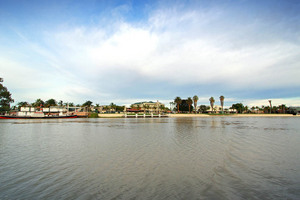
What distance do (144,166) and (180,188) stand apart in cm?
396

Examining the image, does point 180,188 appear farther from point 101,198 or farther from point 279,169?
point 279,169

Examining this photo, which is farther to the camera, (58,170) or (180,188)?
(58,170)

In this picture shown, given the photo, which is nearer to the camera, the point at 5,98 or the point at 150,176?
the point at 150,176

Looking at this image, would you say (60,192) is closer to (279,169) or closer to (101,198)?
(101,198)

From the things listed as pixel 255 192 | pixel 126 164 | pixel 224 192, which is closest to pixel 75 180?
pixel 126 164

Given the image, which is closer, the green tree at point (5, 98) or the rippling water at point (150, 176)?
the rippling water at point (150, 176)

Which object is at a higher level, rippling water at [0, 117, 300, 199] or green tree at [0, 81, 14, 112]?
green tree at [0, 81, 14, 112]

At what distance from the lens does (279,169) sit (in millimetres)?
11164

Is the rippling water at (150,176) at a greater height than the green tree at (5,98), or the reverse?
the green tree at (5,98)

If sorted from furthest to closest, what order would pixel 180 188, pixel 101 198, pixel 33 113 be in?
pixel 33 113 < pixel 180 188 < pixel 101 198

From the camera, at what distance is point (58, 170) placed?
11.0 m

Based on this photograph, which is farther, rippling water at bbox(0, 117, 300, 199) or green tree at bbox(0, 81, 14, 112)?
green tree at bbox(0, 81, 14, 112)

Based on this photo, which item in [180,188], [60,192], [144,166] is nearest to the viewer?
[60,192]

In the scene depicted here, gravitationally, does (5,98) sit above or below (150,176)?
above
